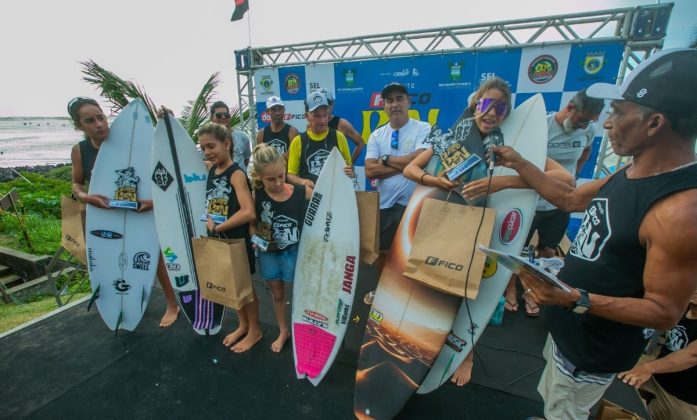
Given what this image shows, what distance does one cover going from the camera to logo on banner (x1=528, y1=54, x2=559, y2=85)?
11.0ft

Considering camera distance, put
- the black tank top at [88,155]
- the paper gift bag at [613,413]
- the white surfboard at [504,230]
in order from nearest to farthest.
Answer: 1. the paper gift bag at [613,413]
2. the white surfboard at [504,230]
3. the black tank top at [88,155]

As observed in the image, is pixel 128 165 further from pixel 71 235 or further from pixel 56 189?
pixel 56 189

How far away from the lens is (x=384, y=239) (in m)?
2.52

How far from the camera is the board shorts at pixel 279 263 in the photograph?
2143 millimetres

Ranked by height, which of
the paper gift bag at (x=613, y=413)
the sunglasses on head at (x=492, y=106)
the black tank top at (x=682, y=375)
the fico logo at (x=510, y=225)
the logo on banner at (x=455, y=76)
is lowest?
the paper gift bag at (x=613, y=413)

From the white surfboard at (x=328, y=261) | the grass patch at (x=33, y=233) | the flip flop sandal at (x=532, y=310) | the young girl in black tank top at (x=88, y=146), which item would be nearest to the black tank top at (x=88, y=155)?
the young girl in black tank top at (x=88, y=146)

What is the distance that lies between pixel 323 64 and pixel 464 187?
12.1 ft

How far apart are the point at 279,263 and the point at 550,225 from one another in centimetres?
221

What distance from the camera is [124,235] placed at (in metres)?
2.50

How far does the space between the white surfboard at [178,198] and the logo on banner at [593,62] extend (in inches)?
154

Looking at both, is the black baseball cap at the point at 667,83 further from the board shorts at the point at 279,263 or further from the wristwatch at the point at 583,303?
the board shorts at the point at 279,263

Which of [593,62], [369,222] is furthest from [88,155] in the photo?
[593,62]

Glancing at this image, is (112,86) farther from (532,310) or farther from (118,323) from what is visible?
(532,310)

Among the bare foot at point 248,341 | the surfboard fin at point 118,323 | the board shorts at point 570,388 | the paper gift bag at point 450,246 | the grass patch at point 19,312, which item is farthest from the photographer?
the grass patch at point 19,312
